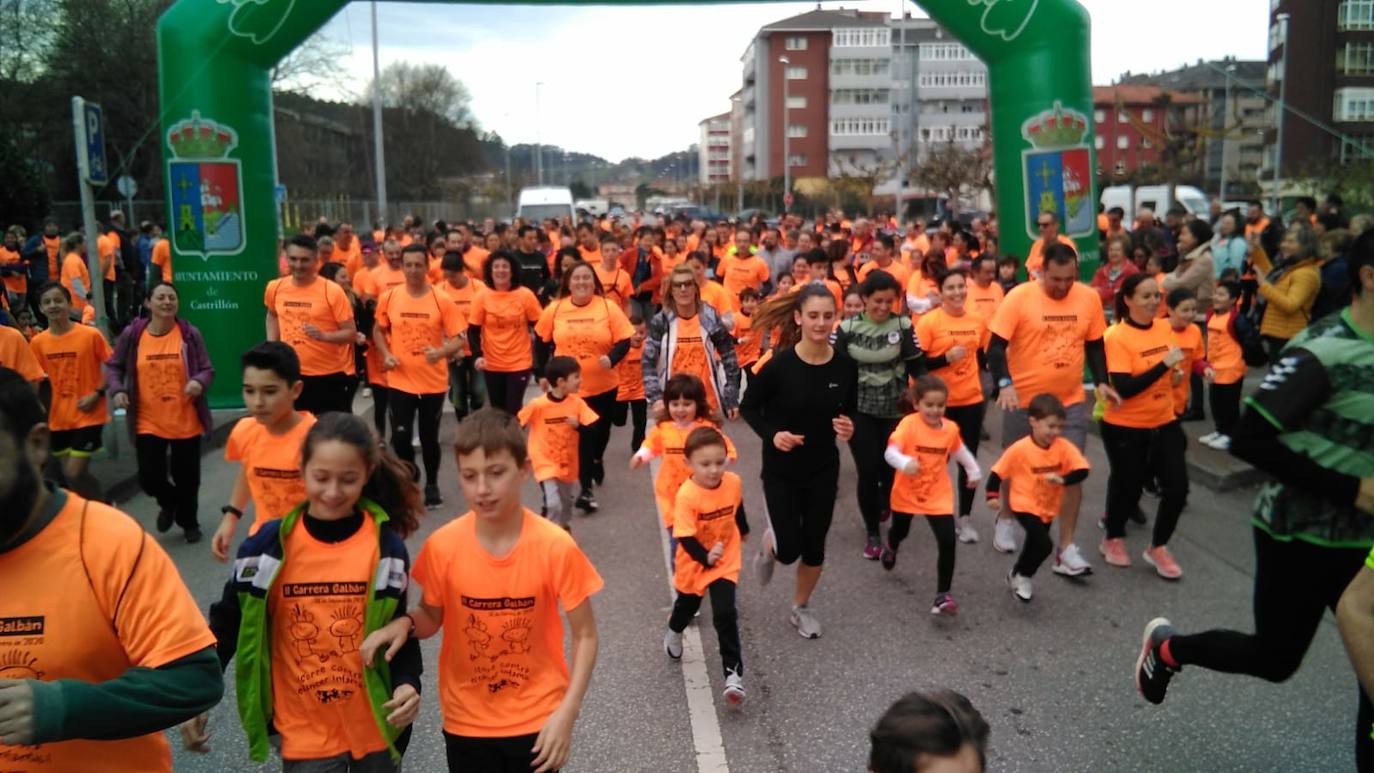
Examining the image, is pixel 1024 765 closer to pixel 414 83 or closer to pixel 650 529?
pixel 650 529

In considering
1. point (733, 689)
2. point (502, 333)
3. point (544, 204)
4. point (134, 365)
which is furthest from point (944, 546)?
point (544, 204)

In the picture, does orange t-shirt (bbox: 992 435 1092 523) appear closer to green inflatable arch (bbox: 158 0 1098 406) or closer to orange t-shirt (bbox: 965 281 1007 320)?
orange t-shirt (bbox: 965 281 1007 320)

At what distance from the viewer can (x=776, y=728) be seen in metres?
4.61

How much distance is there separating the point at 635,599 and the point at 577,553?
125 inches

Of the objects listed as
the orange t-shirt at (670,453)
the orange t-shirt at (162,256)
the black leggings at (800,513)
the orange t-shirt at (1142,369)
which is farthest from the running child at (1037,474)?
the orange t-shirt at (162,256)

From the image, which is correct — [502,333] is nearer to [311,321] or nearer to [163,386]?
[311,321]

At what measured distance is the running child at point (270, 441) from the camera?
4.34 metres

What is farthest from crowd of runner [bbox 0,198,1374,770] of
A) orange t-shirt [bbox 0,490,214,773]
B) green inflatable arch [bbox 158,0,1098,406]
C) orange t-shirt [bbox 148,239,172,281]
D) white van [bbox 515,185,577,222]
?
white van [bbox 515,185,577,222]

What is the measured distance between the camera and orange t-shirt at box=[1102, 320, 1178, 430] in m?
6.50

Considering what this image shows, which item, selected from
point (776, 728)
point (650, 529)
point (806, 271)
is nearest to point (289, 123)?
point (806, 271)

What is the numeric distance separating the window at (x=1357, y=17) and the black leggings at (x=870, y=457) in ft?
175

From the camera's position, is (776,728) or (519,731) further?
(776,728)

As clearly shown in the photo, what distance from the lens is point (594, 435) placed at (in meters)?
8.35

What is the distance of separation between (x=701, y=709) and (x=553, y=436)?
2729mm
